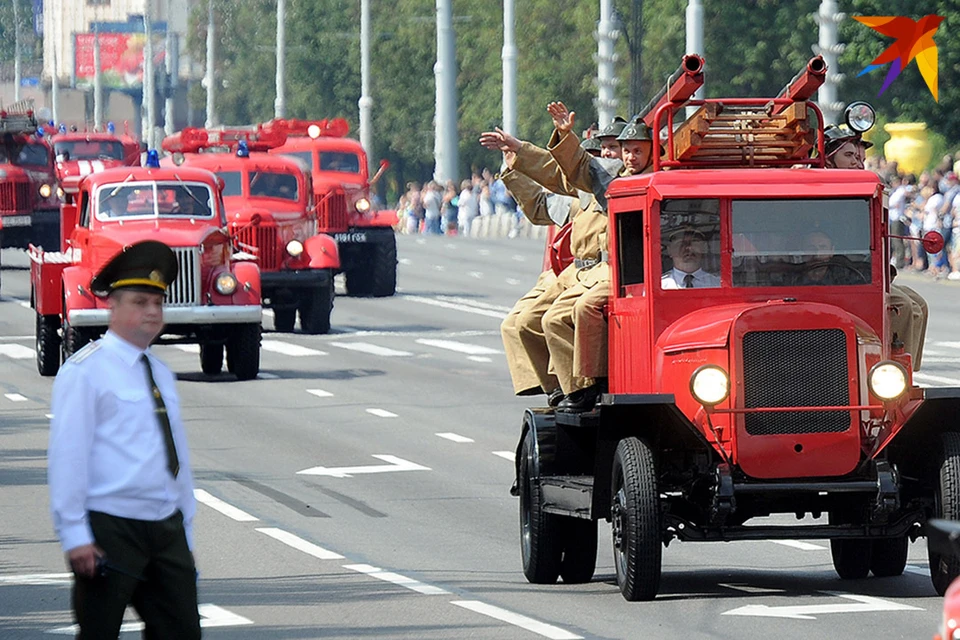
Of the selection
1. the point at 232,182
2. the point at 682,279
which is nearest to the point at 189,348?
the point at 232,182

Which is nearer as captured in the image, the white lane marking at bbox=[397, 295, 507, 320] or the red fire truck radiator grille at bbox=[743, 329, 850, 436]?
the red fire truck radiator grille at bbox=[743, 329, 850, 436]

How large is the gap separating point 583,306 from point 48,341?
15076 mm

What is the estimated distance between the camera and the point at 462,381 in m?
26.0

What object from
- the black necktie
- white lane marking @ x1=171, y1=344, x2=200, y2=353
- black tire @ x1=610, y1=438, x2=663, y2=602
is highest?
the black necktie

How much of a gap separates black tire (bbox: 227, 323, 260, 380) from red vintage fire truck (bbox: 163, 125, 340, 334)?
4.06 metres

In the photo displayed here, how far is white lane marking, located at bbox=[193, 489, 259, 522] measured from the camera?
612 inches

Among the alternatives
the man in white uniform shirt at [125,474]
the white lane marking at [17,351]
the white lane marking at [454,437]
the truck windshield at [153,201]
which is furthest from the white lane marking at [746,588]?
the white lane marking at [17,351]

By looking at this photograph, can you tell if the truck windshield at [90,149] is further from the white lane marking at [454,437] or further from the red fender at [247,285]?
the white lane marking at [454,437]

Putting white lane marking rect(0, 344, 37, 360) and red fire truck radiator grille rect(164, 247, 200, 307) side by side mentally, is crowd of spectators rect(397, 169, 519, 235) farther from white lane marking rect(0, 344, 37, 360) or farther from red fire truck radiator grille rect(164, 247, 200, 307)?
red fire truck radiator grille rect(164, 247, 200, 307)

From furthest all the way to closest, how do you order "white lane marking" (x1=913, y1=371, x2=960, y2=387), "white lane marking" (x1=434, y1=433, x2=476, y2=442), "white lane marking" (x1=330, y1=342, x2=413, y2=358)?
"white lane marking" (x1=330, y1=342, x2=413, y2=358) < "white lane marking" (x1=913, y1=371, x2=960, y2=387) < "white lane marking" (x1=434, y1=433, x2=476, y2=442)

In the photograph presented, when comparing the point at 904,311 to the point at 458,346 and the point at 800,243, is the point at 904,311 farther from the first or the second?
the point at 458,346

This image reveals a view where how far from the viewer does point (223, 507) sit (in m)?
16.1

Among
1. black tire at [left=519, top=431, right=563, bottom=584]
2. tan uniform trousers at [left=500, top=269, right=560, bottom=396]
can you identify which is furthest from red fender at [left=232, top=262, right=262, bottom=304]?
black tire at [left=519, top=431, right=563, bottom=584]

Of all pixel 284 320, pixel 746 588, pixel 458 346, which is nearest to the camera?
pixel 746 588
